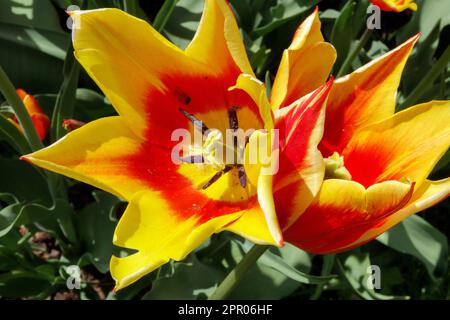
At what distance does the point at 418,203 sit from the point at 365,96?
0.23 meters

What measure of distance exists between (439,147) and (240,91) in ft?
1.25

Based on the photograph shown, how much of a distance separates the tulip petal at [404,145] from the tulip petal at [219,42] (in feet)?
0.70

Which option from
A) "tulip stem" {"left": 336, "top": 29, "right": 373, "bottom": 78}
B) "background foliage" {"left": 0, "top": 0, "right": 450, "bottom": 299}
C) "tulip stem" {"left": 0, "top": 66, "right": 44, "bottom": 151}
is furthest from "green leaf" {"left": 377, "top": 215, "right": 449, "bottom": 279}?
"tulip stem" {"left": 0, "top": 66, "right": 44, "bottom": 151}

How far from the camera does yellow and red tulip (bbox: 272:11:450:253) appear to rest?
2.55 ft

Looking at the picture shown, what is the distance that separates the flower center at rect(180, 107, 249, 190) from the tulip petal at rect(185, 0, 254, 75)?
0.10 meters

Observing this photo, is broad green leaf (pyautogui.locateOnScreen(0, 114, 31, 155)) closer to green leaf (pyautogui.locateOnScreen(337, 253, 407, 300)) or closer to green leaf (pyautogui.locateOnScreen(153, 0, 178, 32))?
green leaf (pyautogui.locateOnScreen(153, 0, 178, 32))

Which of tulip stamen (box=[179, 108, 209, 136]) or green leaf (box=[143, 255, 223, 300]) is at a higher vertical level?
tulip stamen (box=[179, 108, 209, 136])

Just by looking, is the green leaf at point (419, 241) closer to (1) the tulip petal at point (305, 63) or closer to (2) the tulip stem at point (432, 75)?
(2) the tulip stem at point (432, 75)

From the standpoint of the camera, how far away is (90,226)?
1.57m

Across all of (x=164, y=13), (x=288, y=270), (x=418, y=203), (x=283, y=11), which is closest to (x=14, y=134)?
(x=164, y=13)

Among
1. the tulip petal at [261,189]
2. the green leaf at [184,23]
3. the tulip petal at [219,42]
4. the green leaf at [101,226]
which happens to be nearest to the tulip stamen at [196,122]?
the tulip petal at [219,42]

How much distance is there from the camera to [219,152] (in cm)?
98

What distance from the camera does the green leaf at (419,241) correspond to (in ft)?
4.97
